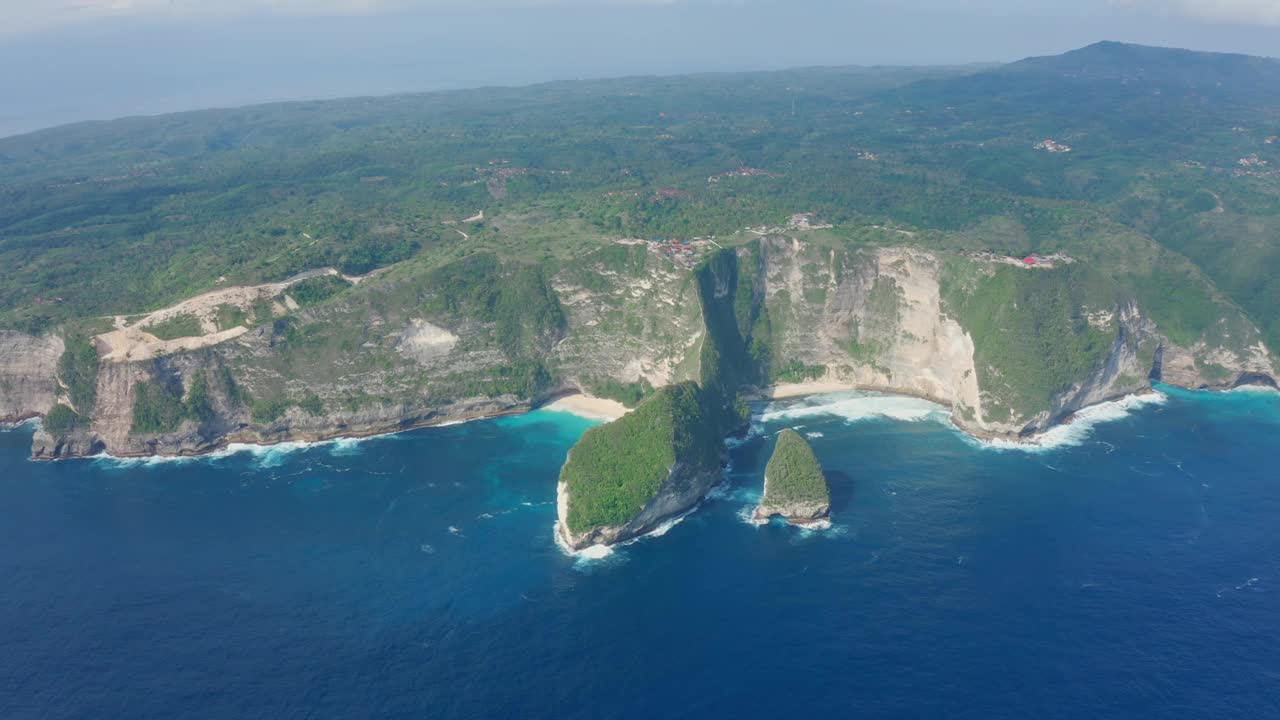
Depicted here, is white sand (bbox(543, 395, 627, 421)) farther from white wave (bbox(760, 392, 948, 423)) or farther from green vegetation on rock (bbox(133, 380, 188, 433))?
green vegetation on rock (bbox(133, 380, 188, 433))

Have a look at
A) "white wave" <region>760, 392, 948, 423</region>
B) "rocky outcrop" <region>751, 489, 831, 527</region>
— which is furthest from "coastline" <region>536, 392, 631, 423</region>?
"rocky outcrop" <region>751, 489, 831, 527</region>

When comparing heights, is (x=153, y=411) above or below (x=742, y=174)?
below

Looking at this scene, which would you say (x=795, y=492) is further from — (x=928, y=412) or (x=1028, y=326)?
(x=1028, y=326)

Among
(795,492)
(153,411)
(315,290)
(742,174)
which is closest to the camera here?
(795,492)

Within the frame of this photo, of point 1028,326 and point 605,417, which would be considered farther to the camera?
point 605,417

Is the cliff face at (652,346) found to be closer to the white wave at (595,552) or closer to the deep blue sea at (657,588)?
the deep blue sea at (657,588)

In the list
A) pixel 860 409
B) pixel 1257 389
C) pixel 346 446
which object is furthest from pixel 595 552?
pixel 1257 389

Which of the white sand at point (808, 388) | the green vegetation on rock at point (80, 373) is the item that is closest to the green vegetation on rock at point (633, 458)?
the white sand at point (808, 388)
